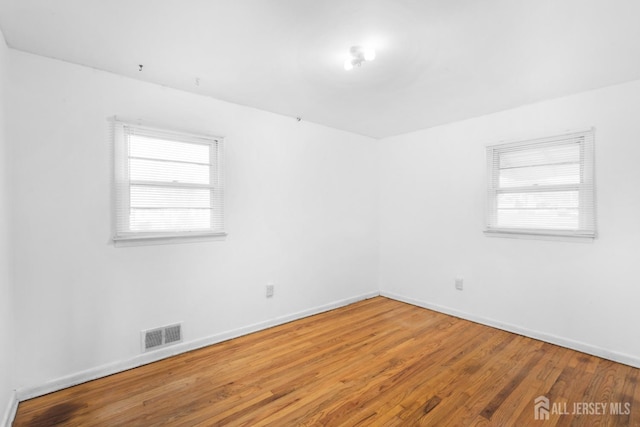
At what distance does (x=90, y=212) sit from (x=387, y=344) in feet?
9.47

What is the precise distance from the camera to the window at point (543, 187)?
9.45 ft

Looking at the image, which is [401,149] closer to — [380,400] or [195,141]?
[195,141]

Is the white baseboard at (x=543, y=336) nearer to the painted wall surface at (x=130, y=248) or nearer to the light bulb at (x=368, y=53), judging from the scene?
the painted wall surface at (x=130, y=248)

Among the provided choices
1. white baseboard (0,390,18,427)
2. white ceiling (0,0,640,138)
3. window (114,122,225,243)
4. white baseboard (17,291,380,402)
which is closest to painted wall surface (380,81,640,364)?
white ceiling (0,0,640,138)

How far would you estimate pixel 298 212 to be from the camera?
3.76 m

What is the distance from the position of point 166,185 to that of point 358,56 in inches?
77.0

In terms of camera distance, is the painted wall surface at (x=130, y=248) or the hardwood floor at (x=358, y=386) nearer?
the hardwood floor at (x=358, y=386)

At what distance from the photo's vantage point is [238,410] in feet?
6.62

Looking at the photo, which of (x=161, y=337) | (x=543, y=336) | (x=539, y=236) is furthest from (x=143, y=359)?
(x=539, y=236)

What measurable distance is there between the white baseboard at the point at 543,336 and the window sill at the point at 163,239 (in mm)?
2859

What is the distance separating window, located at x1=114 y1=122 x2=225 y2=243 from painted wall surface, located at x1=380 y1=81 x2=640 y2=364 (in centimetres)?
262

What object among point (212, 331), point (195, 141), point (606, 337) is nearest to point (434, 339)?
point (606, 337)

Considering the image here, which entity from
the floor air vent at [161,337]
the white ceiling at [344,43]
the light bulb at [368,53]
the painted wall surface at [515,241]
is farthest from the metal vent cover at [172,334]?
the painted wall surface at [515,241]

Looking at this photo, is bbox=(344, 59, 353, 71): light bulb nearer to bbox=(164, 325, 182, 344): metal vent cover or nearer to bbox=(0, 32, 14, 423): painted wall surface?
bbox=(0, 32, 14, 423): painted wall surface
